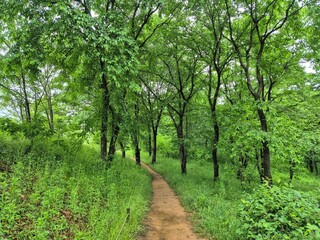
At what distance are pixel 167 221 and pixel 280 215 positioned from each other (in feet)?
11.9

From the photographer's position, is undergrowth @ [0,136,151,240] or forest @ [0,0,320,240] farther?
forest @ [0,0,320,240]

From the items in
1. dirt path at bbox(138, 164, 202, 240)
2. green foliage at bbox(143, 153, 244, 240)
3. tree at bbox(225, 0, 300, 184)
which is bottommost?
dirt path at bbox(138, 164, 202, 240)

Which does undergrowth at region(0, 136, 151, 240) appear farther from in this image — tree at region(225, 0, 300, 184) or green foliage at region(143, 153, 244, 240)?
tree at region(225, 0, 300, 184)

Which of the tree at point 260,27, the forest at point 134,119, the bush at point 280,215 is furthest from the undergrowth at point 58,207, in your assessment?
the tree at point 260,27

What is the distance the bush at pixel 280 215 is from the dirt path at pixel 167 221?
Answer: 1856 mm

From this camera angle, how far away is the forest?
4547mm

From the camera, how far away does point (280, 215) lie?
4449 millimetres

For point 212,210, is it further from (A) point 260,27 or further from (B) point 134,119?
(A) point 260,27

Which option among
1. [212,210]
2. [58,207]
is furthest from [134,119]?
[58,207]

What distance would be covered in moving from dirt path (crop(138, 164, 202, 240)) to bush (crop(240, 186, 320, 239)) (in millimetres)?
1856

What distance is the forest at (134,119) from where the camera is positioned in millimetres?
4547

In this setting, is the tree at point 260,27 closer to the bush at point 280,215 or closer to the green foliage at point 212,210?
the green foliage at point 212,210

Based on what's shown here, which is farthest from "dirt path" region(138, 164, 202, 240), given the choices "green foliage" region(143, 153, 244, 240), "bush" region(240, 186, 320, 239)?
"bush" region(240, 186, 320, 239)

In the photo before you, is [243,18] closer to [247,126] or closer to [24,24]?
[247,126]
